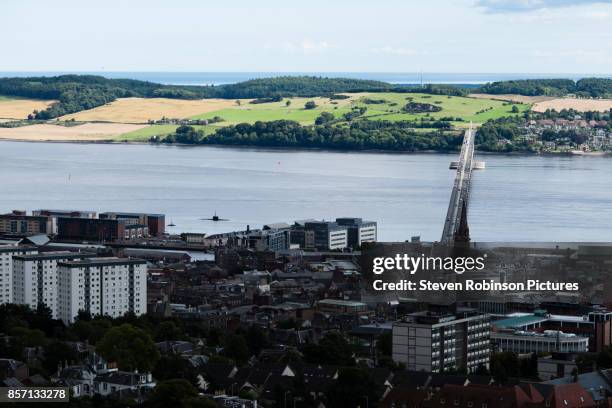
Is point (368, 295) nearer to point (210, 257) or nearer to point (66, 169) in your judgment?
point (210, 257)

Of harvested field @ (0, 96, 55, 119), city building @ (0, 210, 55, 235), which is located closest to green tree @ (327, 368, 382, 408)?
city building @ (0, 210, 55, 235)

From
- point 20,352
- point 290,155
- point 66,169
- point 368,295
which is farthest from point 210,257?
point 290,155

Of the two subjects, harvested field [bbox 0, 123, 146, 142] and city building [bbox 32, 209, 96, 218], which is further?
harvested field [bbox 0, 123, 146, 142]

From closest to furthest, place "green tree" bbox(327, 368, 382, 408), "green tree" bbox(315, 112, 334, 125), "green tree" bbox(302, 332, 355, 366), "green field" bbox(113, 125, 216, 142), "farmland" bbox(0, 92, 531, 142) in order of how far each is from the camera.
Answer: "green tree" bbox(327, 368, 382, 408) → "green tree" bbox(302, 332, 355, 366) → "green tree" bbox(315, 112, 334, 125) → "farmland" bbox(0, 92, 531, 142) → "green field" bbox(113, 125, 216, 142)

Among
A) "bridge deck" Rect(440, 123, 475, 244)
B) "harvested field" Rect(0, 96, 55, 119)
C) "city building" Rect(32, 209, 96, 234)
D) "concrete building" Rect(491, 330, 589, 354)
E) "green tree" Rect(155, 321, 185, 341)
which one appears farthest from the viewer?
"harvested field" Rect(0, 96, 55, 119)

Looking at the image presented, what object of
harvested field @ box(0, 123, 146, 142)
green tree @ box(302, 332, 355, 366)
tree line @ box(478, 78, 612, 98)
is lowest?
harvested field @ box(0, 123, 146, 142)

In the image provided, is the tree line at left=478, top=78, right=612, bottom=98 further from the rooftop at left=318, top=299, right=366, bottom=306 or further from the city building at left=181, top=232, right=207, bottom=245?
the rooftop at left=318, top=299, right=366, bottom=306
